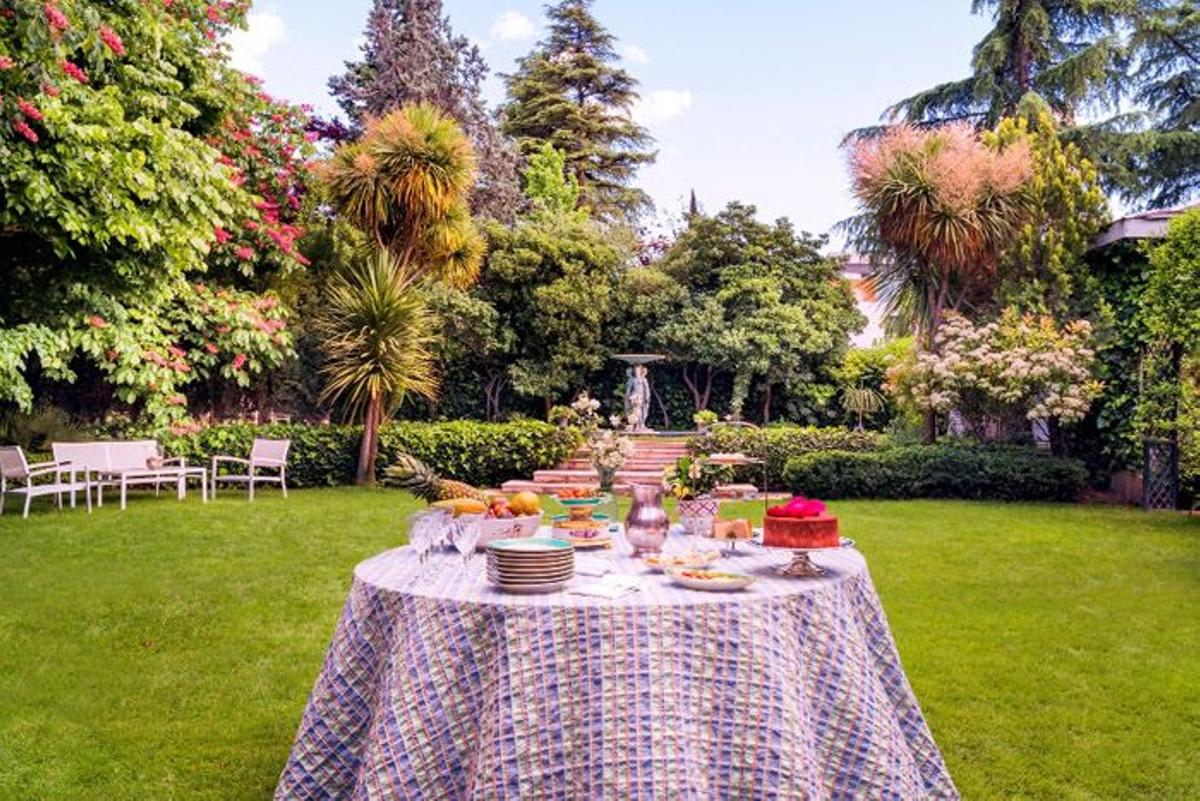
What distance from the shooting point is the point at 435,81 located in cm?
2127

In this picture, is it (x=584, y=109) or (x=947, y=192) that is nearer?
(x=947, y=192)

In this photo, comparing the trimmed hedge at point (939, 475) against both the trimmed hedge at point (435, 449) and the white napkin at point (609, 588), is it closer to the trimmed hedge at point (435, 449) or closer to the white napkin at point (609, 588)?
the trimmed hedge at point (435, 449)

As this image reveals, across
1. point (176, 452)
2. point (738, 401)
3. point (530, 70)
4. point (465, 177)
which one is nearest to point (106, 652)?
point (176, 452)

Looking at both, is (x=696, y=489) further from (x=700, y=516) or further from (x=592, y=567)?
(x=592, y=567)

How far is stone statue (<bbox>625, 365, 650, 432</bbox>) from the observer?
16266mm

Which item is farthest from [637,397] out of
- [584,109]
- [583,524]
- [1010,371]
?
[583,524]

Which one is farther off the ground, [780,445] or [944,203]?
[944,203]

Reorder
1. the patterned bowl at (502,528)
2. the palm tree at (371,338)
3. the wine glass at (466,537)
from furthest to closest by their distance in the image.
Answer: the palm tree at (371,338)
the patterned bowl at (502,528)
the wine glass at (466,537)

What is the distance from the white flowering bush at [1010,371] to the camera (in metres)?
11.0

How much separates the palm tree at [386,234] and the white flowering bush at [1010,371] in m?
6.72

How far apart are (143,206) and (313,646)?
622 centimetres

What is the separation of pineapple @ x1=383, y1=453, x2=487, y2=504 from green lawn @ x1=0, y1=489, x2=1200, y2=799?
3.77ft

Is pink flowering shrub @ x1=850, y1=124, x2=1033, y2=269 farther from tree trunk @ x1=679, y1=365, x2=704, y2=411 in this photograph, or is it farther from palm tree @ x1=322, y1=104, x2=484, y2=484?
tree trunk @ x1=679, y1=365, x2=704, y2=411

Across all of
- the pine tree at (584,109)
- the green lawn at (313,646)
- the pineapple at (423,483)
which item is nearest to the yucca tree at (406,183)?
the green lawn at (313,646)
